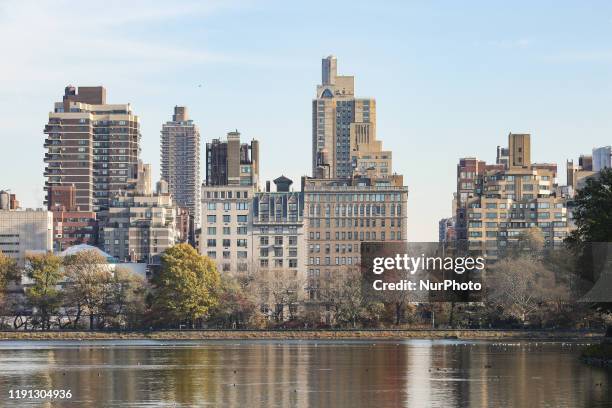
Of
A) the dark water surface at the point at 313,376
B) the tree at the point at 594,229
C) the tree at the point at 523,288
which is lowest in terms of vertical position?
the dark water surface at the point at 313,376

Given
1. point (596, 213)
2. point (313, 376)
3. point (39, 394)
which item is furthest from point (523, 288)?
point (39, 394)

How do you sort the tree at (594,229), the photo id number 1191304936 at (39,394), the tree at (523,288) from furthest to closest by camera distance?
the tree at (523,288)
the tree at (594,229)
the photo id number 1191304936 at (39,394)

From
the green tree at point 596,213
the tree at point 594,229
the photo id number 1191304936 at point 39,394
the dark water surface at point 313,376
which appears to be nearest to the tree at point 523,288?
the dark water surface at point 313,376

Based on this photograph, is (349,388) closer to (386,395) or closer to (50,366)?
(386,395)

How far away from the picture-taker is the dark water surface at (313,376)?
96188mm

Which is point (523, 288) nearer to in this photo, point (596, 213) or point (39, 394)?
point (596, 213)

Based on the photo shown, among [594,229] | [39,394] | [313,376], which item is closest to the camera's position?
[39,394]

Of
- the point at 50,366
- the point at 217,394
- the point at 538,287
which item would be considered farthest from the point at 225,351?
the point at 217,394

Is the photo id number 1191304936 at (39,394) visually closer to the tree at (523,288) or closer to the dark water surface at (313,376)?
the dark water surface at (313,376)

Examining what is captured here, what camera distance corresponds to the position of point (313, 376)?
11719 cm

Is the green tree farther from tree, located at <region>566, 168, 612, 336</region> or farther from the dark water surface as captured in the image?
the dark water surface

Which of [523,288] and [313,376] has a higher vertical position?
[523,288]

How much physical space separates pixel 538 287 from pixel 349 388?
87.5m

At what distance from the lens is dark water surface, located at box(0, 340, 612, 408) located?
316 feet
